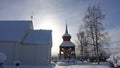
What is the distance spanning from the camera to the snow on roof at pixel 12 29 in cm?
3628

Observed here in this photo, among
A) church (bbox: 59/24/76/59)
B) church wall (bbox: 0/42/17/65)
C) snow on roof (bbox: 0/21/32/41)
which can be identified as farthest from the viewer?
church (bbox: 59/24/76/59)

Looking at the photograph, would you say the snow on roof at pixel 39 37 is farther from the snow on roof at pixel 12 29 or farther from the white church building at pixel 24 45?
the snow on roof at pixel 12 29

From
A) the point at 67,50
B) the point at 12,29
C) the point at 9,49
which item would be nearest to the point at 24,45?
the point at 9,49

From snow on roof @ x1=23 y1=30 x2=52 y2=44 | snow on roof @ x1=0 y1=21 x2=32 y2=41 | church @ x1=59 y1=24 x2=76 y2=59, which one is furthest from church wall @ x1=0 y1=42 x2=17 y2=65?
church @ x1=59 y1=24 x2=76 y2=59

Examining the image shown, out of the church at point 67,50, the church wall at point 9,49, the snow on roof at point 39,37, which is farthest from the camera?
the church at point 67,50

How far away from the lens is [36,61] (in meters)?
36.8

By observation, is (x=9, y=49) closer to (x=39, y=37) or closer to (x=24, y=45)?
(x=24, y=45)

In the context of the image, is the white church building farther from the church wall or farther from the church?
the church

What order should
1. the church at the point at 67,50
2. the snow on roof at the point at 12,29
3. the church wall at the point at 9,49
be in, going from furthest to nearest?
the church at the point at 67,50, the snow on roof at the point at 12,29, the church wall at the point at 9,49

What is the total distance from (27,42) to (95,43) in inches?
484

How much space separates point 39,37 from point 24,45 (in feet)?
9.52

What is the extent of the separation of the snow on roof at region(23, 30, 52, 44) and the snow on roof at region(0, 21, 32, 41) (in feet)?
4.48

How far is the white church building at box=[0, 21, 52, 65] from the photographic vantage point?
35.7 meters

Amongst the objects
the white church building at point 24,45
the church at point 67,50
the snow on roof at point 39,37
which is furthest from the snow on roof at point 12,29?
the church at point 67,50
